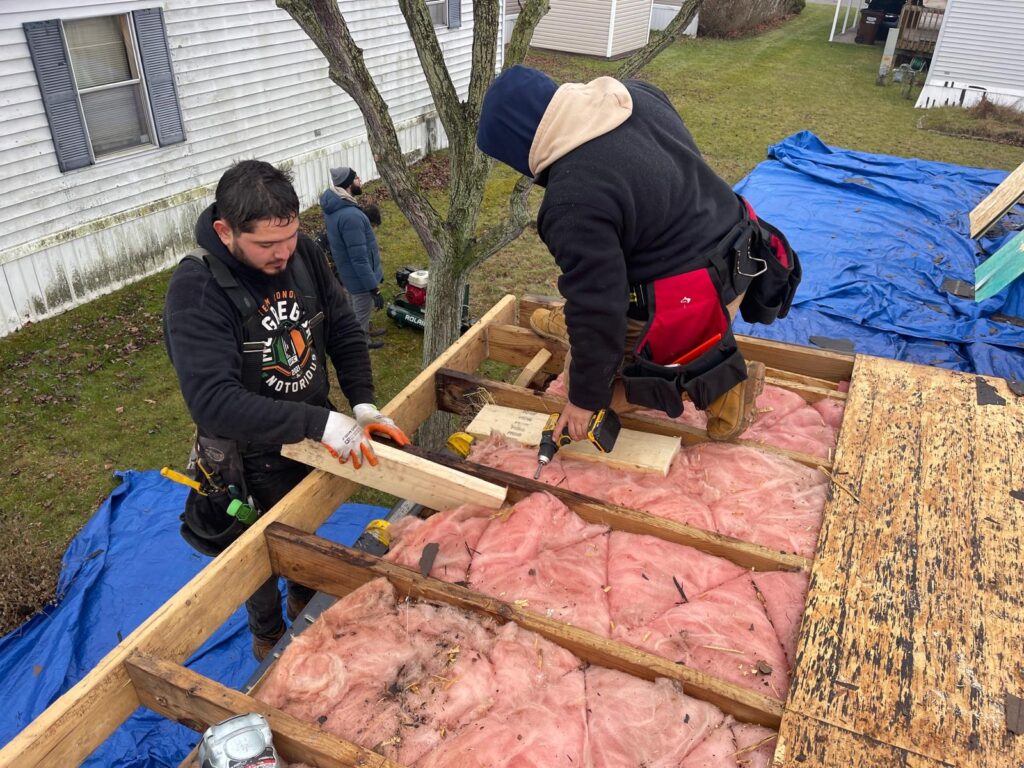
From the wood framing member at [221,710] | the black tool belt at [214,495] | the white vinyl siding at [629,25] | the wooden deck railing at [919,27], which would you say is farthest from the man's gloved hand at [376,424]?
the wooden deck railing at [919,27]

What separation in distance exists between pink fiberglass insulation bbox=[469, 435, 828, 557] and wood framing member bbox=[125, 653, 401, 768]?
1502 millimetres

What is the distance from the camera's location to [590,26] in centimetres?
2114

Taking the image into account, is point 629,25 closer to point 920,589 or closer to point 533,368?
point 533,368

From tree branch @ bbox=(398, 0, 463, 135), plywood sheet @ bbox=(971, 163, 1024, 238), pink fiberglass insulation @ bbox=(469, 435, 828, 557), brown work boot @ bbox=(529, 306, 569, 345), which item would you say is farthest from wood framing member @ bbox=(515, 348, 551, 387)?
plywood sheet @ bbox=(971, 163, 1024, 238)

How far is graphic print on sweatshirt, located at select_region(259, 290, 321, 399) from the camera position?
3.04 meters

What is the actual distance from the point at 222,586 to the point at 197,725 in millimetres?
505

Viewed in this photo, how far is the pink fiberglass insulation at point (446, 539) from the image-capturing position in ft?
9.10

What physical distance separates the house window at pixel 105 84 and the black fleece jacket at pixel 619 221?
23.3 feet

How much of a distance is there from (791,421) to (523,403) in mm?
1459

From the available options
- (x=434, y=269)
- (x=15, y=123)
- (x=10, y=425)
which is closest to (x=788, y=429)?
(x=434, y=269)

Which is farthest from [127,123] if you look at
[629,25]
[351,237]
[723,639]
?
[629,25]

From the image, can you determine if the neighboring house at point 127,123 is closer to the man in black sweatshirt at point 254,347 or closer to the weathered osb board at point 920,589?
the man in black sweatshirt at point 254,347

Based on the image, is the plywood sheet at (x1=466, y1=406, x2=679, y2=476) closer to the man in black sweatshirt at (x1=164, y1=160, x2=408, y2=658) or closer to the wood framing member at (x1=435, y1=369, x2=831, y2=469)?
the wood framing member at (x1=435, y1=369, x2=831, y2=469)

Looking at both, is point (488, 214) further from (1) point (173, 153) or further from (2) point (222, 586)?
(2) point (222, 586)
